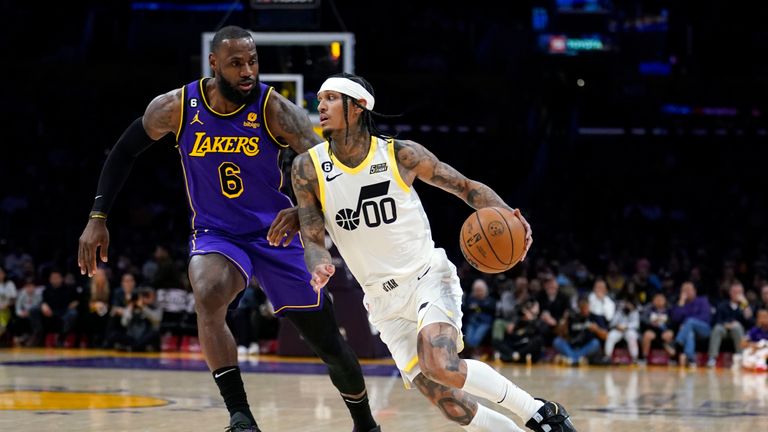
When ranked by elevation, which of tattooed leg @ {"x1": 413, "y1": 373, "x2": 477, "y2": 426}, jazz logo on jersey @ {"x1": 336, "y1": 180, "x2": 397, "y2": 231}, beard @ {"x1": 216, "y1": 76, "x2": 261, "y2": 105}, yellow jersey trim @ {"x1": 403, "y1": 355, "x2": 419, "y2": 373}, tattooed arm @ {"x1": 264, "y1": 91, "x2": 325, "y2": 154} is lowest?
tattooed leg @ {"x1": 413, "y1": 373, "x2": 477, "y2": 426}

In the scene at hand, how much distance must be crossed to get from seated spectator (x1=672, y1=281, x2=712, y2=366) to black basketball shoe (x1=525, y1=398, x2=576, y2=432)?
35.8 ft

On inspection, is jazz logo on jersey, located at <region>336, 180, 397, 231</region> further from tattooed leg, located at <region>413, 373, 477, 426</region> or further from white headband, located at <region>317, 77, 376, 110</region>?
tattooed leg, located at <region>413, 373, 477, 426</region>

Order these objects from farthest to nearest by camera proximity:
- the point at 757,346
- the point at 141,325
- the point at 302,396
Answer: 1. the point at 141,325
2. the point at 757,346
3. the point at 302,396

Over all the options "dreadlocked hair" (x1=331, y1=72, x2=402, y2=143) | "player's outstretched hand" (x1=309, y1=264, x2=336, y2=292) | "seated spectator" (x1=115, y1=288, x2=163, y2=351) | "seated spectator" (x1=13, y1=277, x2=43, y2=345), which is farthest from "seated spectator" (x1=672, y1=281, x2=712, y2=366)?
"player's outstretched hand" (x1=309, y1=264, x2=336, y2=292)

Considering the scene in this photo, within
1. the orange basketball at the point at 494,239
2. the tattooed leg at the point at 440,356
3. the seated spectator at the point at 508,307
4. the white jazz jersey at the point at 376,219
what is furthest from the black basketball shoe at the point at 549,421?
the seated spectator at the point at 508,307

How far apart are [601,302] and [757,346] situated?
2.21 metres

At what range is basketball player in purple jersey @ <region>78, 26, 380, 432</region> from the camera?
6.57 m

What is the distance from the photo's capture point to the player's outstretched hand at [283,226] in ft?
20.7

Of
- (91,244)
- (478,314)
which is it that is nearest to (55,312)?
(478,314)

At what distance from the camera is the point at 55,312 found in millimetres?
18500

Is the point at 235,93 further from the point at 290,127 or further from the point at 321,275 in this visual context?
the point at 321,275

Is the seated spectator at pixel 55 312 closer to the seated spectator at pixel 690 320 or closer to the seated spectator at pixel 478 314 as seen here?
the seated spectator at pixel 478 314

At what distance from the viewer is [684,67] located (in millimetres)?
26953

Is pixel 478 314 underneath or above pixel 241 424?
underneath
